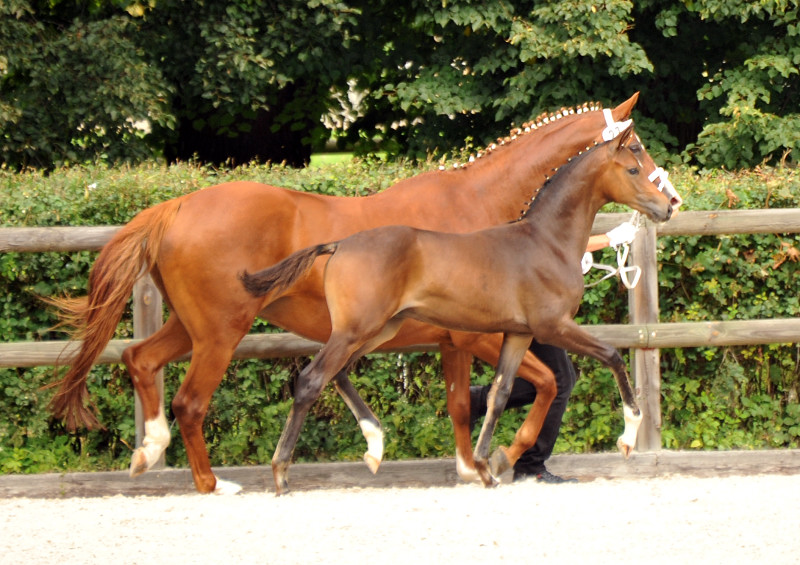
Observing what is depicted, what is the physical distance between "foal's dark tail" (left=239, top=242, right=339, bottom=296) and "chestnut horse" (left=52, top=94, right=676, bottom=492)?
33cm

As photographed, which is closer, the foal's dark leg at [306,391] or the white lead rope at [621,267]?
the foal's dark leg at [306,391]

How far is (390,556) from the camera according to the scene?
463cm

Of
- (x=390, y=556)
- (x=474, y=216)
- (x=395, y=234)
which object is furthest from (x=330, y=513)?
(x=474, y=216)

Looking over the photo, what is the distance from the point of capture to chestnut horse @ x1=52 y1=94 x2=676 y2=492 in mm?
5895

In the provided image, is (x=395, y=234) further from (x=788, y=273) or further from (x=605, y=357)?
(x=788, y=273)

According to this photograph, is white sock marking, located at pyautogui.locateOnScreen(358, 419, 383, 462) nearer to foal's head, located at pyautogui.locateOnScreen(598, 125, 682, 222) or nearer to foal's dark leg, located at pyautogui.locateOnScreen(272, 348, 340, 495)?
foal's dark leg, located at pyautogui.locateOnScreen(272, 348, 340, 495)

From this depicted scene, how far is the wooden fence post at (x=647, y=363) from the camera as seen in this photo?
6.59 m

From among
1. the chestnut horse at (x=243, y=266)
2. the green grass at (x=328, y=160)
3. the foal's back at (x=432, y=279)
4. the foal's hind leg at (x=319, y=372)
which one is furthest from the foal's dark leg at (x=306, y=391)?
the green grass at (x=328, y=160)

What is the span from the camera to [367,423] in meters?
5.84

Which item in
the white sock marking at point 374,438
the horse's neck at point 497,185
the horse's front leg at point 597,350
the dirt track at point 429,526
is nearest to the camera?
the dirt track at point 429,526

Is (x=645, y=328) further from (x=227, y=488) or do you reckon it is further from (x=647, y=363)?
(x=227, y=488)

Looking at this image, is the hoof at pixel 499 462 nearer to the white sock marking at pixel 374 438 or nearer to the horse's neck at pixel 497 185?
the white sock marking at pixel 374 438

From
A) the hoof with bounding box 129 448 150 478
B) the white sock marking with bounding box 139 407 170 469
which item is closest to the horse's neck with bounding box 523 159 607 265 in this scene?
the white sock marking with bounding box 139 407 170 469

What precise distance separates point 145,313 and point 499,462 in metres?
2.19
